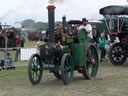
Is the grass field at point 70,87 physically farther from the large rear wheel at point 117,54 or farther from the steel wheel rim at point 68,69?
the large rear wheel at point 117,54

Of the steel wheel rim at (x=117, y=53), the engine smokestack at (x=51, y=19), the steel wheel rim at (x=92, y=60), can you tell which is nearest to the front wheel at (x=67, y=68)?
the engine smokestack at (x=51, y=19)

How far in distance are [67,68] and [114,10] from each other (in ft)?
13.4

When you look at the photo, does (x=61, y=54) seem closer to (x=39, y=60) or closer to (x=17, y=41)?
(x=39, y=60)

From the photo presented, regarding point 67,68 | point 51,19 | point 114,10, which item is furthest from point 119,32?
point 51,19

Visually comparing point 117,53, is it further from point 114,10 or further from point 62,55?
point 62,55

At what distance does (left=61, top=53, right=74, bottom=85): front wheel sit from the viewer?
256 inches

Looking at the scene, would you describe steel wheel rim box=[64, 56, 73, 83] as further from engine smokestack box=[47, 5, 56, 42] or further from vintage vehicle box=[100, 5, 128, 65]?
vintage vehicle box=[100, 5, 128, 65]

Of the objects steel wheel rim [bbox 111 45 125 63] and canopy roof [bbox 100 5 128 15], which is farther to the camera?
steel wheel rim [bbox 111 45 125 63]

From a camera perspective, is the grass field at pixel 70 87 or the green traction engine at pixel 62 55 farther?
the green traction engine at pixel 62 55

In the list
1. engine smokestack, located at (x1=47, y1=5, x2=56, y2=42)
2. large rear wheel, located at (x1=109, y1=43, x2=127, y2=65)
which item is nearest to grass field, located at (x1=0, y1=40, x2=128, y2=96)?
engine smokestack, located at (x1=47, y1=5, x2=56, y2=42)

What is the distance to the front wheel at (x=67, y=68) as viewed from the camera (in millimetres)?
6507

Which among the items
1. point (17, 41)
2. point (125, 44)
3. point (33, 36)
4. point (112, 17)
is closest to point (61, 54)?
point (125, 44)

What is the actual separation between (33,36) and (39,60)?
113 ft

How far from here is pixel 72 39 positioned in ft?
23.7
